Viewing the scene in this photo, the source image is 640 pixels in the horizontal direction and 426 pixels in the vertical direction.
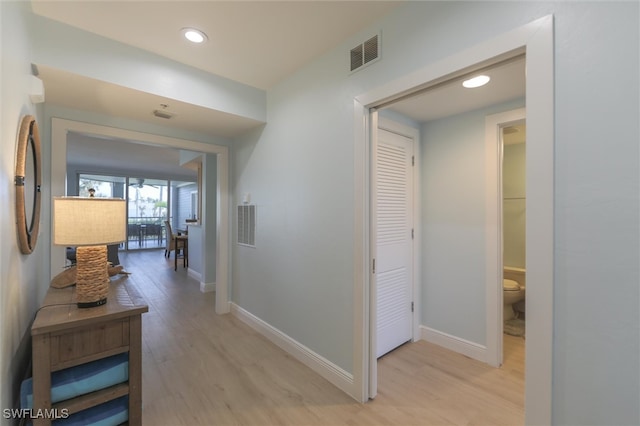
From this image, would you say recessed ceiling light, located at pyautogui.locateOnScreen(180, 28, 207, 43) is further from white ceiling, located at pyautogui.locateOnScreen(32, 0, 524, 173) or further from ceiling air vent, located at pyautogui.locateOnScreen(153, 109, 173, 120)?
ceiling air vent, located at pyautogui.locateOnScreen(153, 109, 173, 120)

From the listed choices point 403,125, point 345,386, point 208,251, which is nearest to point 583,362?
point 345,386

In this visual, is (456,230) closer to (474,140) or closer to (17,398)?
(474,140)

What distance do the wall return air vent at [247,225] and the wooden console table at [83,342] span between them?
5.16 feet

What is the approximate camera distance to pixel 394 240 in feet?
8.83

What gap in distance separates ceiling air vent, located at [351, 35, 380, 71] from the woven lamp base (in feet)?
6.68

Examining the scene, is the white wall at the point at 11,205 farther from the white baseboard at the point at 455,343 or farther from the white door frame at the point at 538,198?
the white baseboard at the point at 455,343

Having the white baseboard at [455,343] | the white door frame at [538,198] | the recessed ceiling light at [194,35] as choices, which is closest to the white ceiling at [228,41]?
the recessed ceiling light at [194,35]

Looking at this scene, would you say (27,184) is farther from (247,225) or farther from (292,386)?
(292,386)

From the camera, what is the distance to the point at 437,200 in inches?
113

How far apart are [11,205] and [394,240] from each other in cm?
260

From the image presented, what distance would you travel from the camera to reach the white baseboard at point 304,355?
2.05 m

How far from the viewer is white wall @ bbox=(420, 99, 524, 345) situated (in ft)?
8.40

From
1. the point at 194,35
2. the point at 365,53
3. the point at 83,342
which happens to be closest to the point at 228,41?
the point at 194,35

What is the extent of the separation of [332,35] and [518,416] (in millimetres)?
2884
